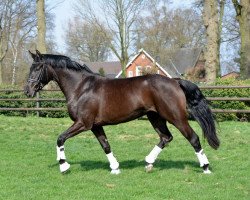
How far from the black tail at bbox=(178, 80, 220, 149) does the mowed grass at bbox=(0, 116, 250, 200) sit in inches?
23.6

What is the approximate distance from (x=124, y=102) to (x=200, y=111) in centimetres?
132

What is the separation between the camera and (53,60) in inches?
296

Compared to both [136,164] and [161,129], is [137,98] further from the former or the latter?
[136,164]

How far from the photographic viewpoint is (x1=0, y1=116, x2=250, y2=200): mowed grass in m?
5.83

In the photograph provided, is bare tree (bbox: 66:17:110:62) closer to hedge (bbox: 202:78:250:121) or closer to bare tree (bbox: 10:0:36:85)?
bare tree (bbox: 10:0:36:85)

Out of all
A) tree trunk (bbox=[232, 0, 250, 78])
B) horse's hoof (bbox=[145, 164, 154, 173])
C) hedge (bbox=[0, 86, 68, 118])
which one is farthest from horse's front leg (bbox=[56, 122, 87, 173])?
tree trunk (bbox=[232, 0, 250, 78])

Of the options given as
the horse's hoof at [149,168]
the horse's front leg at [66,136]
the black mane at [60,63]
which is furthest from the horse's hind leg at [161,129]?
the black mane at [60,63]

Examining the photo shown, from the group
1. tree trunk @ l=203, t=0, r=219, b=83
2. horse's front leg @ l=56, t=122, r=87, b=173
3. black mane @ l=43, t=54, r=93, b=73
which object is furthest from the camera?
tree trunk @ l=203, t=0, r=219, b=83

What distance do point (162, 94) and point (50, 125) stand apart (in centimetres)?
904

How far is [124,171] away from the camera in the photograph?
7309mm

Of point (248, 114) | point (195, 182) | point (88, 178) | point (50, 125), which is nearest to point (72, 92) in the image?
point (88, 178)

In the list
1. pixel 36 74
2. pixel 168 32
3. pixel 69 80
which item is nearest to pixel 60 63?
pixel 69 80

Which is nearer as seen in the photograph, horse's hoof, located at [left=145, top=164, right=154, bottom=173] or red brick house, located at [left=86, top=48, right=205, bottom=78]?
horse's hoof, located at [left=145, top=164, right=154, bottom=173]

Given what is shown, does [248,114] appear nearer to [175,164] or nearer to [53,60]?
[175,164]
